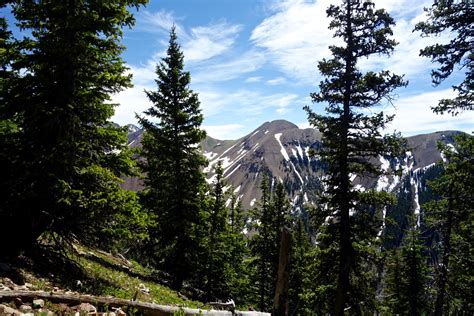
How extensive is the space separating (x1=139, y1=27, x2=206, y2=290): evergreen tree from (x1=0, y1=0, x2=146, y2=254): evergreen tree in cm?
953

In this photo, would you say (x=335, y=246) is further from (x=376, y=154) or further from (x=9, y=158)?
(x=9, y=158)

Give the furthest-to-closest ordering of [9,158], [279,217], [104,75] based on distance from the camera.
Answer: [279,217] < [104,75] < [9,158]

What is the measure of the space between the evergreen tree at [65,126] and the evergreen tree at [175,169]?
9.53 m

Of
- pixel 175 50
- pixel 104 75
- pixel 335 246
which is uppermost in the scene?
pixel 175 50

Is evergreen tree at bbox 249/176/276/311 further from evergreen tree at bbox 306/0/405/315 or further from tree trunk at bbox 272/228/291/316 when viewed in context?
tree trunk at bbox 272/228/291/316

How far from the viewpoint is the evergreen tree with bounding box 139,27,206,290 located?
822 inches

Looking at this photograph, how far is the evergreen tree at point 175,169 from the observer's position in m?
20.9

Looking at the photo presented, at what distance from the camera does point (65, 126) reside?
34.2 ft

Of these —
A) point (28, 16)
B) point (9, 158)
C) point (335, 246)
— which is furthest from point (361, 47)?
point (9, 158)

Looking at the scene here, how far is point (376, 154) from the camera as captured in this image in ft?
52.5

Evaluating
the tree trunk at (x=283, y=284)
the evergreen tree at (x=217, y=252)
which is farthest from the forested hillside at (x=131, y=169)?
the evergreen tree at (x=217, y=252)

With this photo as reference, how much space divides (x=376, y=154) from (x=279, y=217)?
46.3 ft

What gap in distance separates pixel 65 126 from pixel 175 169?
11111 millimetres

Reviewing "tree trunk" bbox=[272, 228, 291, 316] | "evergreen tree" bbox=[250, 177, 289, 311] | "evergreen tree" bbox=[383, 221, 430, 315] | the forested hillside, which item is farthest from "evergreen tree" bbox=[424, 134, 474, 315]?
"tree trunk" bbox=[272, 228, 291, 316]
